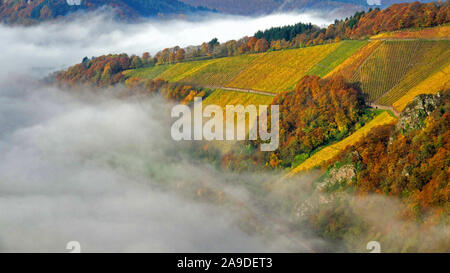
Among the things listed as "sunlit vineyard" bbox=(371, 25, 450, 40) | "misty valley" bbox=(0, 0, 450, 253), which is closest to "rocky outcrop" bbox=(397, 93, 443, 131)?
"misty valley" bbox=(0, 0, 450, 253)

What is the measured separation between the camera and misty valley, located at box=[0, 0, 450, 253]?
56125 millimetres

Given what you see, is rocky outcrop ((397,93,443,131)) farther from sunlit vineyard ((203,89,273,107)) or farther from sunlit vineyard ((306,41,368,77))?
sunlit vineyard ((203,89,273,107))

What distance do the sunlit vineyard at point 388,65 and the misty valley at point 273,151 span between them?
319mm

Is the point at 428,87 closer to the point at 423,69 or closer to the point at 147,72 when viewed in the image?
the point at 423,69

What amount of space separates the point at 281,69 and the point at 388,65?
25386mm

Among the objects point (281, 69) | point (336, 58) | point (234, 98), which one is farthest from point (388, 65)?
point (234, 98)

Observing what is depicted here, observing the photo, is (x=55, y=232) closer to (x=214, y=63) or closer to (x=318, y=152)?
(x=318, y=152)

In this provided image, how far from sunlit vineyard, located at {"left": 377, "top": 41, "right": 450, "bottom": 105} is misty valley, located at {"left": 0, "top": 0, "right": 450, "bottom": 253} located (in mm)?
267

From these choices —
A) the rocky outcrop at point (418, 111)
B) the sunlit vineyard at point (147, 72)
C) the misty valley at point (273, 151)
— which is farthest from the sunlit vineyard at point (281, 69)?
the sunlit vineyard at point (147, 72)

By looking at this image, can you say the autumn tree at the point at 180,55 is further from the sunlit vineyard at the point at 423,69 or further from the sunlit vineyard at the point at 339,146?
the sunlit vineyard at the point at 339,146

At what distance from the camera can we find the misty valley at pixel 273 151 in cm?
5612

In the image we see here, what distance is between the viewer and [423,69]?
73812mm

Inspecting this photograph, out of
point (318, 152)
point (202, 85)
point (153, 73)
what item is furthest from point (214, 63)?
point (318, 152)

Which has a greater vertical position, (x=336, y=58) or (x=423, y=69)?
(x=336, y=58)
